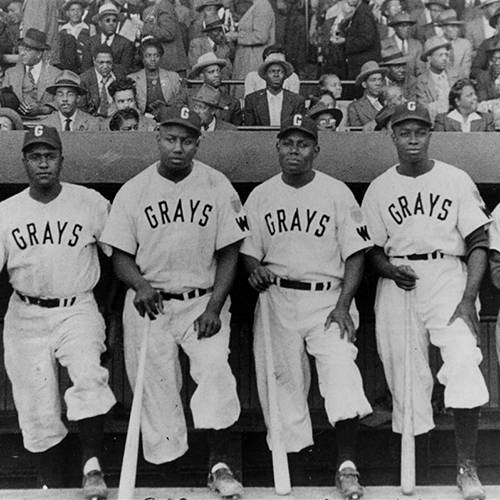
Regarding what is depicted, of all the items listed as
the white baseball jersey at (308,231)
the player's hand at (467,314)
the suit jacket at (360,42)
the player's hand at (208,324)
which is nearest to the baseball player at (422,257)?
the player's hand at (467,314)

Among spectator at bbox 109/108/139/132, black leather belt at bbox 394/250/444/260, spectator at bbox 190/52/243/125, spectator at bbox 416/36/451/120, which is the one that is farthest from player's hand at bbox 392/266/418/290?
spectator at bbox 416/36/451/120

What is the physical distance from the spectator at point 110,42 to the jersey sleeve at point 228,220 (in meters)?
3.75

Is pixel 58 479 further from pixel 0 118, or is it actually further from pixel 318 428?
pixel 0 118

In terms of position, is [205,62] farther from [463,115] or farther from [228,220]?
[228,220]

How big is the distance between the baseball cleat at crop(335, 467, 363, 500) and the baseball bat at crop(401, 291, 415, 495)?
8.3 inches

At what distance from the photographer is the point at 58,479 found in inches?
181

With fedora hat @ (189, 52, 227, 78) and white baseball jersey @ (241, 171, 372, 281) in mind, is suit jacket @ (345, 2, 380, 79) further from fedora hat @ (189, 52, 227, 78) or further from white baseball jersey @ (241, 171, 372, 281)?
white baseball jersey @ (241, 171, 372, 281)

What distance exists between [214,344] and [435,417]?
1.69 m

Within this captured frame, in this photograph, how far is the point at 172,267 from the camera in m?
4.52

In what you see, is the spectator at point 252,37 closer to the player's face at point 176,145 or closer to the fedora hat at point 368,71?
the fedora hat at point 368,71

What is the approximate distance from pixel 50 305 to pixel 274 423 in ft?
4.03

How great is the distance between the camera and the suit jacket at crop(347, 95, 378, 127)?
291 inches

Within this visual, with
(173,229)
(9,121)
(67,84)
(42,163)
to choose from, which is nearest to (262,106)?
(67,84)

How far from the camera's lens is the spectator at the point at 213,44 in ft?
27.8
